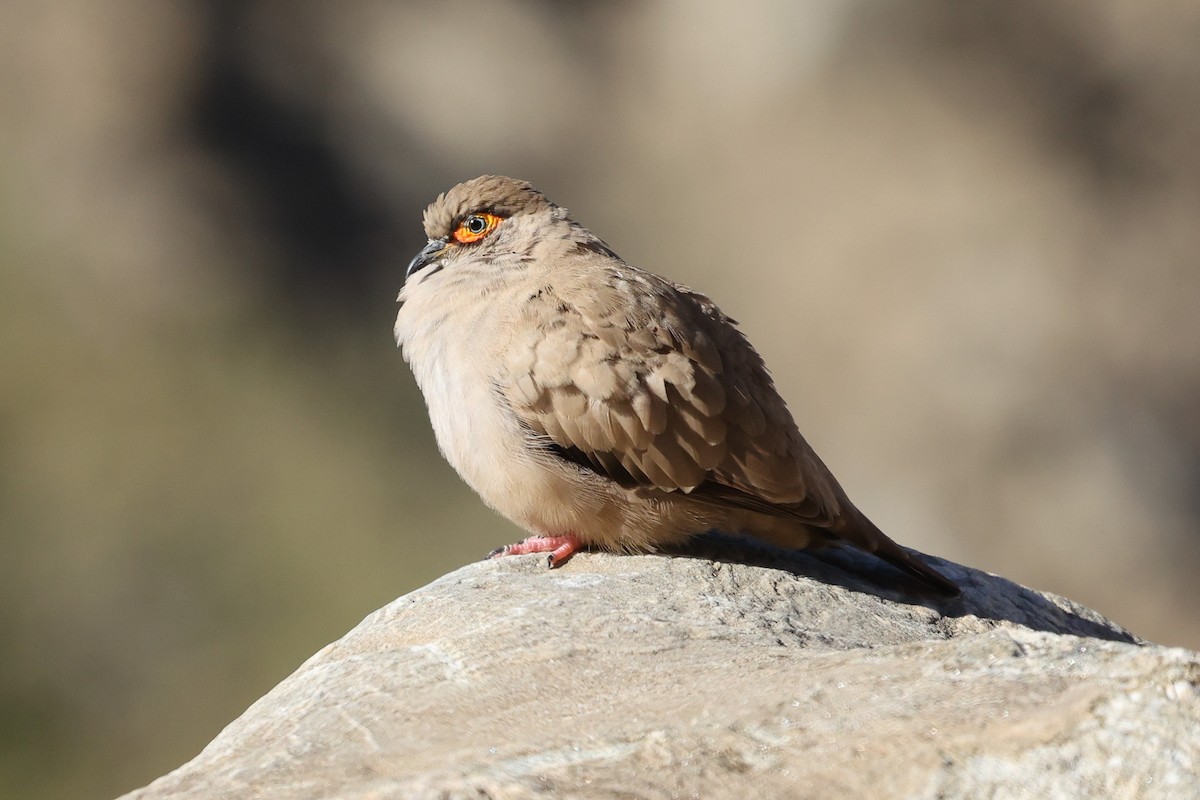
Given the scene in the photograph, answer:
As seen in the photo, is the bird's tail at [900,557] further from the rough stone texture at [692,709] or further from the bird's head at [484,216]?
the bird's head at [484,216]

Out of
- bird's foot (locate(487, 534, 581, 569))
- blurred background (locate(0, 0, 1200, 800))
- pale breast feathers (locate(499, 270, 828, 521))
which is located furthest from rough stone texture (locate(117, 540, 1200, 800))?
blurred background (locate(0, 0, 1200, 800))

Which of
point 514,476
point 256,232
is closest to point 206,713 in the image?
point 256,232

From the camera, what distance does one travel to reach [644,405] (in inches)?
220

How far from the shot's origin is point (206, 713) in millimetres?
13703

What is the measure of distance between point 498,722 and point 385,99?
16.5 metres

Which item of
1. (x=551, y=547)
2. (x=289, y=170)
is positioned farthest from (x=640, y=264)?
(x=551, y=547)

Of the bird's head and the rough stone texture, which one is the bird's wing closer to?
the rough stone texture

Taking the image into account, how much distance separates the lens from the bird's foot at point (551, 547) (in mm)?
5750

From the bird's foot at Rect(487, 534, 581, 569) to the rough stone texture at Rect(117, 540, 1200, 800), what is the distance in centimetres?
47

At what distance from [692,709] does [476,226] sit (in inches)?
137

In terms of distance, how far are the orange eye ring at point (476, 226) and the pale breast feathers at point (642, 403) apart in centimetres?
92

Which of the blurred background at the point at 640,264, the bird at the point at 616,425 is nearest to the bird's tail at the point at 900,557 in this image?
the bird at the point at 616,425

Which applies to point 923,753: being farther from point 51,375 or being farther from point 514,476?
point 51,375

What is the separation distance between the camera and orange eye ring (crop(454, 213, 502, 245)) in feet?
21.7
